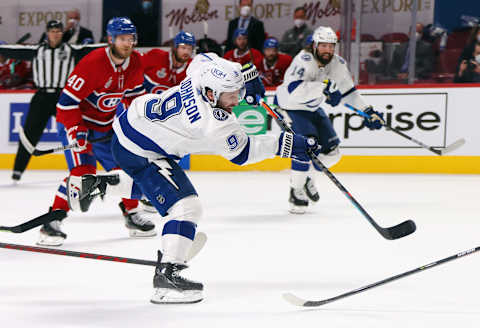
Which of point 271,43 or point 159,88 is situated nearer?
point 159,88

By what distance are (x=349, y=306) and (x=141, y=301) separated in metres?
0.72

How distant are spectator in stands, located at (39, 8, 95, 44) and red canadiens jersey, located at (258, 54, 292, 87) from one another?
221 centimetres

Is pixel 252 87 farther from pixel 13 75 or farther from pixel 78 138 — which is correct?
pixel 13 75

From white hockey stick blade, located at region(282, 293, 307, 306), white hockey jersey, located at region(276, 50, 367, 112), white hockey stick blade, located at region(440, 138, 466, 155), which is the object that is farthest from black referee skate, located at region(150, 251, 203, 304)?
white hockey stick blade, located at region(440, 138, 466, 155)

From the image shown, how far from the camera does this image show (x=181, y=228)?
2207 mm

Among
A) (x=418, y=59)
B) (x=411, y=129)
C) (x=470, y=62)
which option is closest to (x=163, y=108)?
(x=411, y=129)

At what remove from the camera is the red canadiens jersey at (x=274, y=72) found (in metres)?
7.27

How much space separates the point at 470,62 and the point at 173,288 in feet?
17.7

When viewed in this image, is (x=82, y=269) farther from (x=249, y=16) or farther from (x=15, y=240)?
(x=249, y=16)

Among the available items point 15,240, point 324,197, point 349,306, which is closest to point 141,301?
point 349,306

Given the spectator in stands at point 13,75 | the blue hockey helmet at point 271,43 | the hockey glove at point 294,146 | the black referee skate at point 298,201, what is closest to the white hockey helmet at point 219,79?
the hockey glove at point 294,146

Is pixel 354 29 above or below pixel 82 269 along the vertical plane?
above

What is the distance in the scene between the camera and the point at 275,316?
6.65 ft

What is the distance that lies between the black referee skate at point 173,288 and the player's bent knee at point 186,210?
0.17 m
